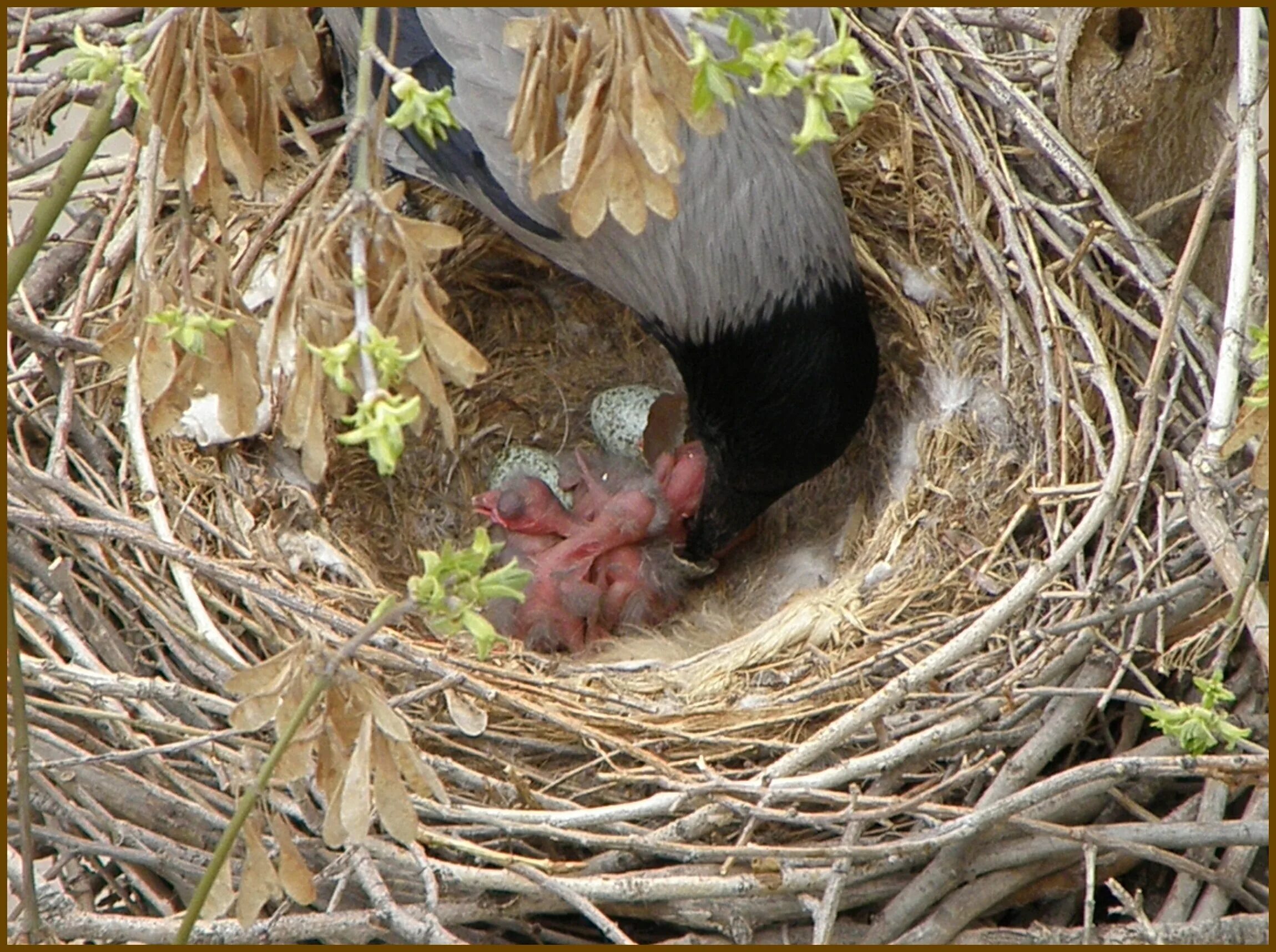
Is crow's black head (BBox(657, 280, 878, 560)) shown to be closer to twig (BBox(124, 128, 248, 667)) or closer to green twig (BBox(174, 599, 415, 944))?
twig (BBox(124, 128, 248, 667))

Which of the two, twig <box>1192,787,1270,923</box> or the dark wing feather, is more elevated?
the dark wing feather

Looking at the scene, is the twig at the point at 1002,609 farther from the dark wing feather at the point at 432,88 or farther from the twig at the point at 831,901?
the dark wing feather at the point at 432,88

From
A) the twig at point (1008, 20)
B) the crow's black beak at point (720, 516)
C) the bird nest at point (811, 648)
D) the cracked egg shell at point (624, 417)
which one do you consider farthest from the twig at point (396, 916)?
the twig at point (1008, 20)

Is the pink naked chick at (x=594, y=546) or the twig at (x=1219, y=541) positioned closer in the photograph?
the twig at (x=1219, y=541)

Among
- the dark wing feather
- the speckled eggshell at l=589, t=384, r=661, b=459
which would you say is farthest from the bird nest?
the speckled eggshell at l=589, t=384, r=661, b=459

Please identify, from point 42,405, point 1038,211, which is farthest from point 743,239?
point 42,405

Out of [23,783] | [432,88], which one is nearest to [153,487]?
[432,88]
